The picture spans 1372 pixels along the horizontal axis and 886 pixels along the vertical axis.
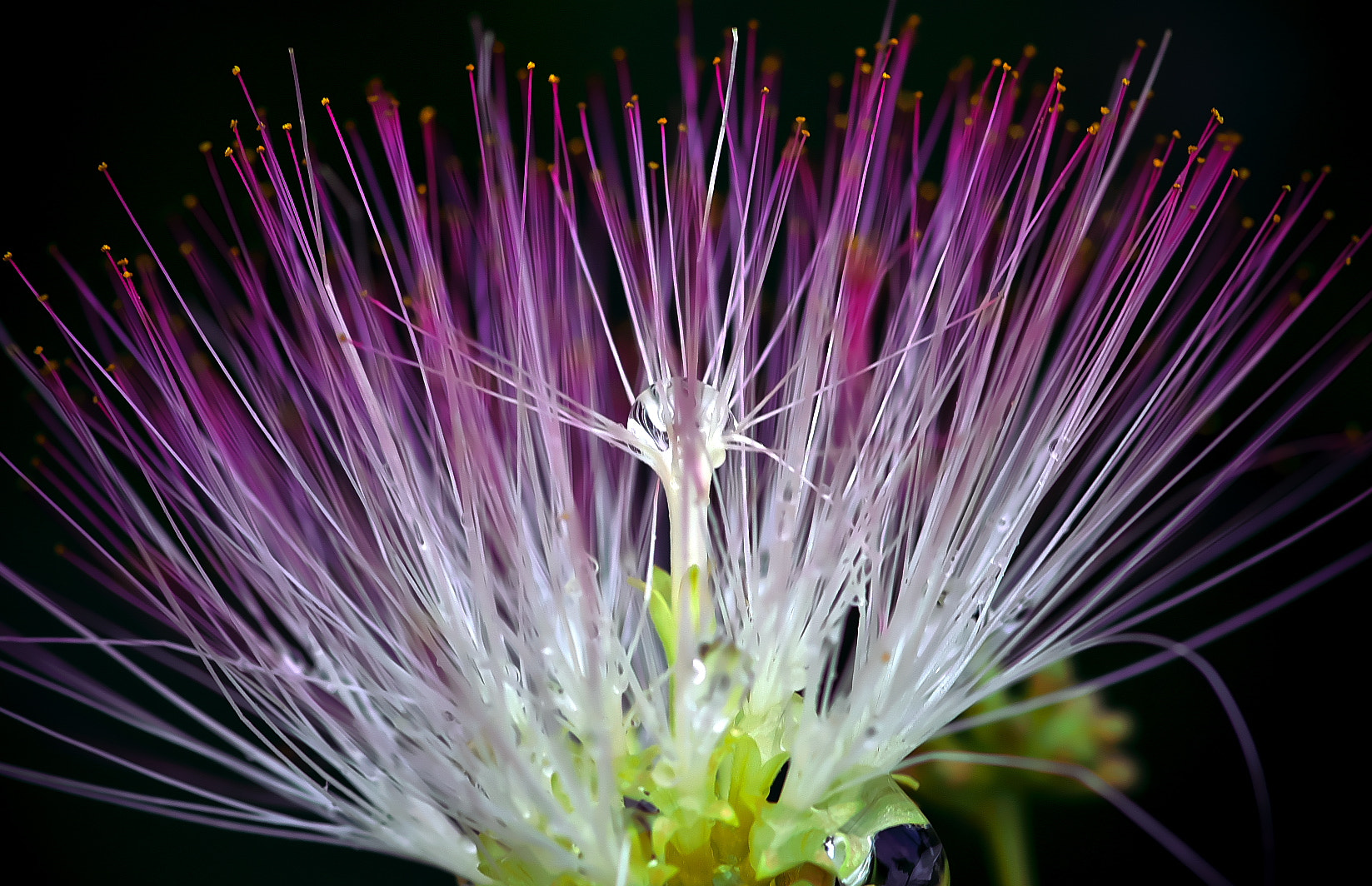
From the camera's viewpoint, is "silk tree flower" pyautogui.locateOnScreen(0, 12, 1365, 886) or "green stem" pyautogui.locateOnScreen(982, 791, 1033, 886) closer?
"silk tree flower" pyautogui.locateOnScreen(0, 12, 1365, 886)

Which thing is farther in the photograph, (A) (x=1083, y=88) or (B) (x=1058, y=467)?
(A) (x=1083, y=88)

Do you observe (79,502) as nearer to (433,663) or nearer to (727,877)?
(433,663)

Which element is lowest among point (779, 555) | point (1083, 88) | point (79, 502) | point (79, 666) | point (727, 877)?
point (79, 666)

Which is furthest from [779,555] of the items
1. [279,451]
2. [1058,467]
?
[279,451]

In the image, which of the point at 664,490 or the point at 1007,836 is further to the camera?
the point at 1007,836

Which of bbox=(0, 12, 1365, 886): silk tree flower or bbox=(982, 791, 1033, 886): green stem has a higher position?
bbox=(0, 12, 1365, 886): silk tree flower
